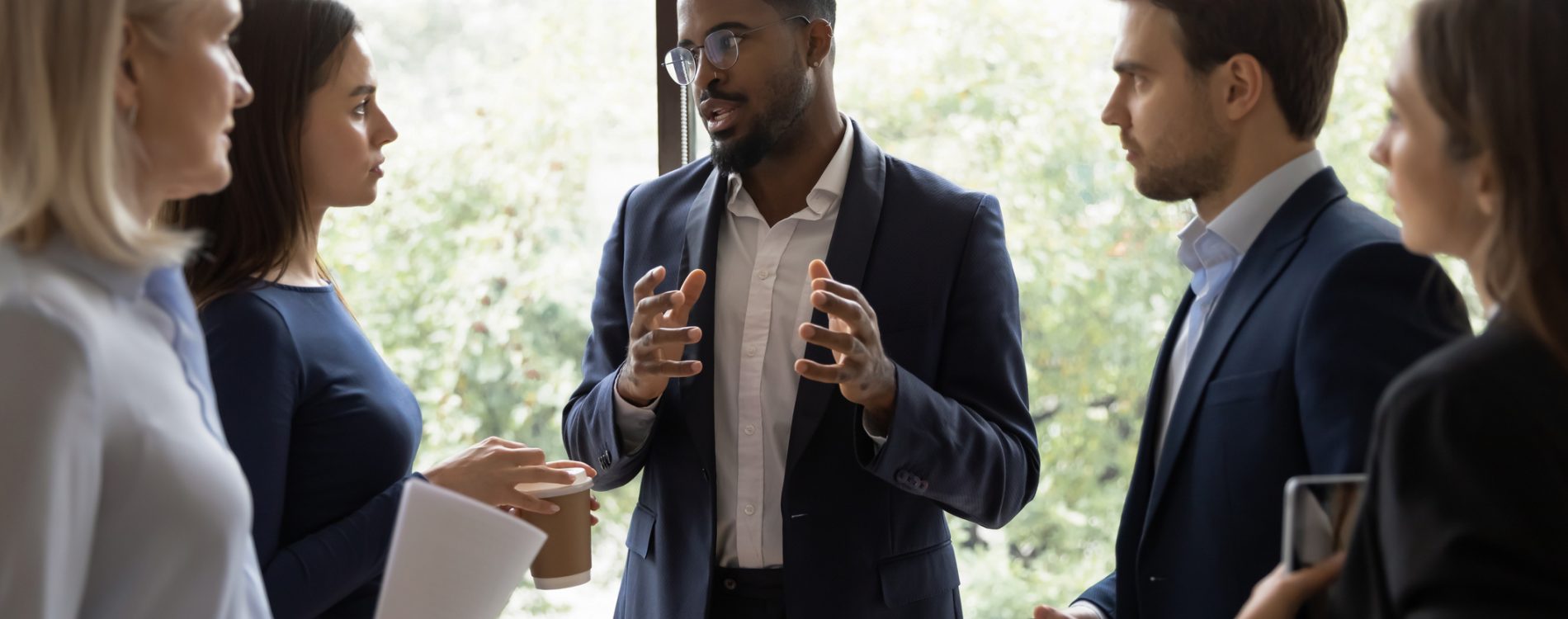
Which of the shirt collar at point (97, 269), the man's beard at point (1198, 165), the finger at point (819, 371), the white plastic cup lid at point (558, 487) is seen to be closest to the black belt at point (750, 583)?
the white plastic cup lid at point (558, 487)

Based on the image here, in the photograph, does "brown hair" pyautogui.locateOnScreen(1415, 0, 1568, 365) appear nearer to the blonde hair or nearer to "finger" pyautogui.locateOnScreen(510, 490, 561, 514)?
the blonde hair

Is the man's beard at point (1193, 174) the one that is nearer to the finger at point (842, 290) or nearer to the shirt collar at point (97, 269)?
the finger at point (842, 290)

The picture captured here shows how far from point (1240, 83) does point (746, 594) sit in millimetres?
1080

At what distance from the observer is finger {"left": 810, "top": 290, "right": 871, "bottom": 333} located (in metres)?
1.68

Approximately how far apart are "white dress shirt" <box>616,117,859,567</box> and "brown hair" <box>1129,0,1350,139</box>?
2.24ft

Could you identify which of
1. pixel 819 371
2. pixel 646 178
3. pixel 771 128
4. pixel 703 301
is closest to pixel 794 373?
pixel 703 301

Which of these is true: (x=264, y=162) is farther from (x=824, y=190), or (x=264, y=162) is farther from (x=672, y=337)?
(x=824, y=190)

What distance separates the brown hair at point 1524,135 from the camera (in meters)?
0.97

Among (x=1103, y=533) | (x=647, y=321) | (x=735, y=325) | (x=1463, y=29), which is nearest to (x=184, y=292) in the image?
(x=647, y=321)

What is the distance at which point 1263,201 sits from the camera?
5.29 feet

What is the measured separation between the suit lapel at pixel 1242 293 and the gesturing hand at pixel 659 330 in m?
0.66

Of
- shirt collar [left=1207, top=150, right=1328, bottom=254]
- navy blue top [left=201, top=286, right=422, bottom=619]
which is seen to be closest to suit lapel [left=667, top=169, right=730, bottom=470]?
navy blue top [left=201, top=286, right=422, bottom=619]

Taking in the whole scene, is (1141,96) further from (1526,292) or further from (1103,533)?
(1103,533)

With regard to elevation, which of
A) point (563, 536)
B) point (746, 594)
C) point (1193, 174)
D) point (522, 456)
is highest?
point (1193, 174)
